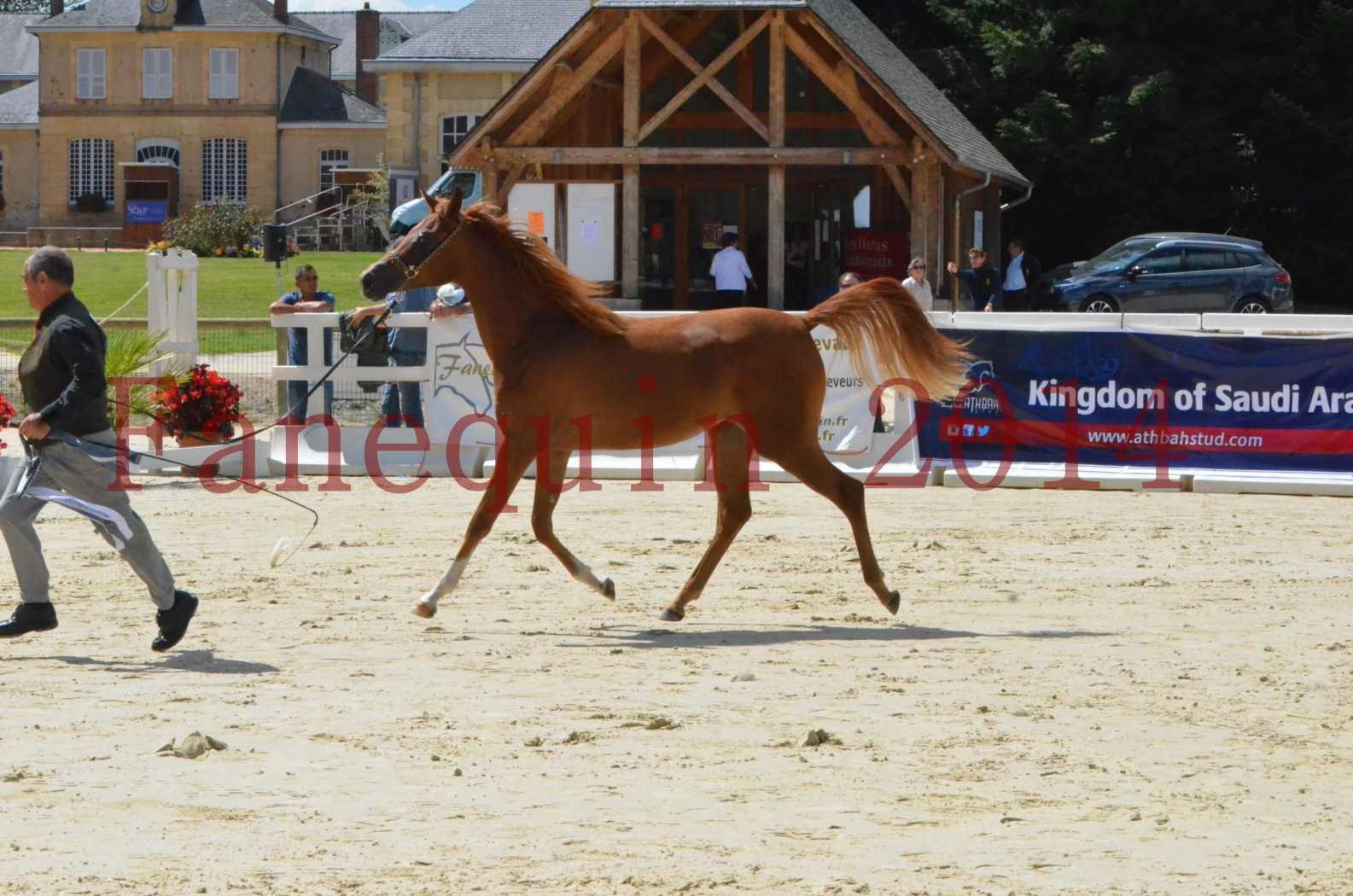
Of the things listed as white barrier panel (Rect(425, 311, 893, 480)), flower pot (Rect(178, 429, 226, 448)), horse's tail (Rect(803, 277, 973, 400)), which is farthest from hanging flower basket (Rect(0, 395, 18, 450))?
horse's tail (Rect(803, 277, 973, 400))

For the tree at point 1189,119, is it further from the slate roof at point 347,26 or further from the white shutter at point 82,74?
the slate roof at point 347,26

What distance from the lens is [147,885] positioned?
192 inches

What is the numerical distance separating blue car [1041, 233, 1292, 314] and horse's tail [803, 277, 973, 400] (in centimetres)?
2188

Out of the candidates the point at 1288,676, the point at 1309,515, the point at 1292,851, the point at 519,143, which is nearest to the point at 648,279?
the point at 519,143

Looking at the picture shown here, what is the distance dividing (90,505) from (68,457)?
245 millimetres

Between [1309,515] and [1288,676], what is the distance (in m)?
6.29

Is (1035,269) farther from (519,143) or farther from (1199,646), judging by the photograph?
(1199,646)

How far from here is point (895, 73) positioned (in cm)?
3047

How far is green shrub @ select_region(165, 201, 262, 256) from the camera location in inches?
2185

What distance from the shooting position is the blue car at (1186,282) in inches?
1232

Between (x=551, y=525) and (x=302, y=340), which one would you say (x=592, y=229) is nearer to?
(x=302, y=340)

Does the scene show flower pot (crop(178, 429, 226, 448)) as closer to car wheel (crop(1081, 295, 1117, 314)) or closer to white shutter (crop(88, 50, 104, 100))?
car wheel (crop(1081, 295, 1117, 314))

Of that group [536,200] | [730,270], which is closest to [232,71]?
[536,200]

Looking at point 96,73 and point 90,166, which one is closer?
point 90,166
